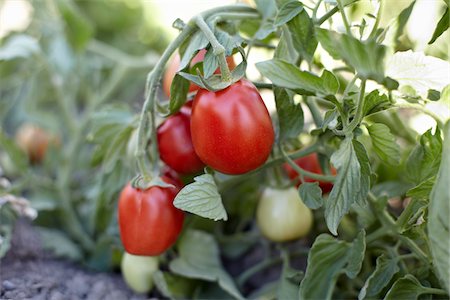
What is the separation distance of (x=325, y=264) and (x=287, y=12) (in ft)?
1.09

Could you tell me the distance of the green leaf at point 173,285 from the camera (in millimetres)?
895

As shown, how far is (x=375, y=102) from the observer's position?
679 mm

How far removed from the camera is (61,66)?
1.28m

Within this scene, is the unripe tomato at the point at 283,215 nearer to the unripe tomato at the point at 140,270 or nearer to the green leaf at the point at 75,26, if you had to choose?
the unripe tomato at the point at 140,270

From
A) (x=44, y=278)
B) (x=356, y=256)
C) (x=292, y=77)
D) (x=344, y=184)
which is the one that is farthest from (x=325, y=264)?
(x=44, y=278)

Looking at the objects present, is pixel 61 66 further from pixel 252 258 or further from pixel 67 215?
pixel 252 258

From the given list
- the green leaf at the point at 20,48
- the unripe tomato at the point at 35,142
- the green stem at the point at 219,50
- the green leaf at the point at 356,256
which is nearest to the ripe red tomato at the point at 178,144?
the green stem at the point at 219,50

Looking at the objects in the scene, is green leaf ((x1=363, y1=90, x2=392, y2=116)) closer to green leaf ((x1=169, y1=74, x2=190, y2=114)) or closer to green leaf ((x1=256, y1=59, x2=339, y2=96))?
green leaf ((x1=256, y1=59, x2=339, y2=96))

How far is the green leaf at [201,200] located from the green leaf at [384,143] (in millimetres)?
201

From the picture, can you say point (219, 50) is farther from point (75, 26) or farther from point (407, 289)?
point (75, 26)

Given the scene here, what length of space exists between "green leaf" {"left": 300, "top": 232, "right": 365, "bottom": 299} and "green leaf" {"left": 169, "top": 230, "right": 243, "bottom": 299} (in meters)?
0.12

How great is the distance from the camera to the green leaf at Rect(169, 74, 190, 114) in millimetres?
768

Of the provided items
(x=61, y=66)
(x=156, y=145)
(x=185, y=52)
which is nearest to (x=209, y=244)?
(x=156, y=145)

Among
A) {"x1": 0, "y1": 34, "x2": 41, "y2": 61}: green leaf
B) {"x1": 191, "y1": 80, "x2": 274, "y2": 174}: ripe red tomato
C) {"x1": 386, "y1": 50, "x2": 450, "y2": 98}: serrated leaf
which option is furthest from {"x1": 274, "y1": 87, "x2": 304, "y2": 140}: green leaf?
{"x1": 0, "y1": 34, "x2": 41, "y2": 61}: green leaf
